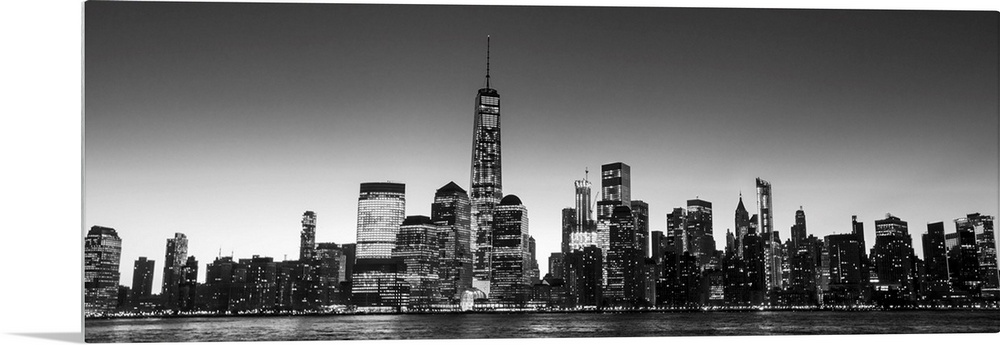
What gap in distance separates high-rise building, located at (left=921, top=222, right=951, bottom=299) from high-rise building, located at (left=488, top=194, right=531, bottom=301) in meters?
6.92

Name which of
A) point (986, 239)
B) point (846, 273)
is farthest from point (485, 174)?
point (986, 239)

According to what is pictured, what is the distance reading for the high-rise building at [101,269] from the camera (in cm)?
792

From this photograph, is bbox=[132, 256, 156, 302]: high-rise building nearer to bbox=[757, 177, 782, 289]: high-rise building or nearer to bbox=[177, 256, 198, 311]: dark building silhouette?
bbox=[177, 256, 198, 311]: dark building silhouette

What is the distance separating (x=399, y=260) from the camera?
21938 mm

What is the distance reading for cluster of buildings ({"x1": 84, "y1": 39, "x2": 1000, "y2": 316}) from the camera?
591 inches

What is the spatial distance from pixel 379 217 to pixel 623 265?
28.6 feet

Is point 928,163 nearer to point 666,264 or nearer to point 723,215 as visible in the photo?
point 723,215

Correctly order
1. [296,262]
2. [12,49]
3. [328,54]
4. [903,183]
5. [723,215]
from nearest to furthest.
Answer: [12,49]
[328,54]
[903,183]
[723,215]
[296,262]

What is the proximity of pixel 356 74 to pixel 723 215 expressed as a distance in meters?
6.89

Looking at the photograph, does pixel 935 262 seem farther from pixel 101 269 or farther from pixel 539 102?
Result: pixel 101 269

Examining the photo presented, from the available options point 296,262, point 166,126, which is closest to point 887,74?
point 166,126

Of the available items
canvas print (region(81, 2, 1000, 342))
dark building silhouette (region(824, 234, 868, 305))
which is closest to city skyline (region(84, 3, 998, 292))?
canvas print (region(81, 2, 1000, 342))

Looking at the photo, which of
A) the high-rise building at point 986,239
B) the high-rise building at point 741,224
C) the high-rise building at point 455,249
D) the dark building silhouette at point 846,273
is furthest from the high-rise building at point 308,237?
the dark building silhouette at point 846,273

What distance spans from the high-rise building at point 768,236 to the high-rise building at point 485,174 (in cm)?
357
